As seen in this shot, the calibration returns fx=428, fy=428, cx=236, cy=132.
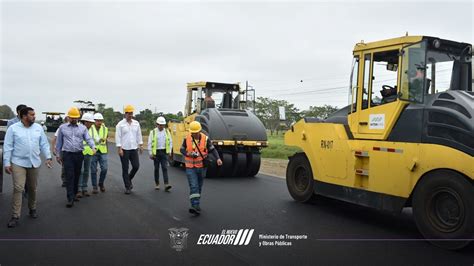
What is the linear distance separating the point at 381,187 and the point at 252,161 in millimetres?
6686

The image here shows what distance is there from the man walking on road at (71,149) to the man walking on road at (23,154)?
1.02 metres

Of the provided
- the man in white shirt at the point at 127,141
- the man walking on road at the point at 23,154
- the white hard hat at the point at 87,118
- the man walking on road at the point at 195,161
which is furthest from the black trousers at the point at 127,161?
the man walking on road at the point at 23,154

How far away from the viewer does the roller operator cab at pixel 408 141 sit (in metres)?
5.57

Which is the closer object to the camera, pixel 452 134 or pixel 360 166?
pixel 452 134

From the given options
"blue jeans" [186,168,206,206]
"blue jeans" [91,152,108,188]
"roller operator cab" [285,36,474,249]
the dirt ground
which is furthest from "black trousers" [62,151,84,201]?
the dirt ground

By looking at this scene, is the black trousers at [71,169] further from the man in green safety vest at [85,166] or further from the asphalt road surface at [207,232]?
the man in green safety vest at [85,166]

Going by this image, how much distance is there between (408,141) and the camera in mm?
6266

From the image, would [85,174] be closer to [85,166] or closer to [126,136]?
[85,166]

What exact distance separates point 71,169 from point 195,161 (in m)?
2.51

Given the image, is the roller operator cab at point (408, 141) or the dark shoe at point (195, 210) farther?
the dark shoe at point (195, 210)

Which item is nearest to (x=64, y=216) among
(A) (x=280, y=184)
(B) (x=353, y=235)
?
(B) (x=353, y=235)

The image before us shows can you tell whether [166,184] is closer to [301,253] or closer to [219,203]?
[219,203]

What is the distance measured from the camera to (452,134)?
567 cm

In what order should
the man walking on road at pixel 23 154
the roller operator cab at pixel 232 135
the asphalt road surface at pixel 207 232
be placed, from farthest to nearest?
the roller operator cab at pixel 232 135
the man walking on road at pixel 23 154
the asphalt road surface at pixel 207 232
